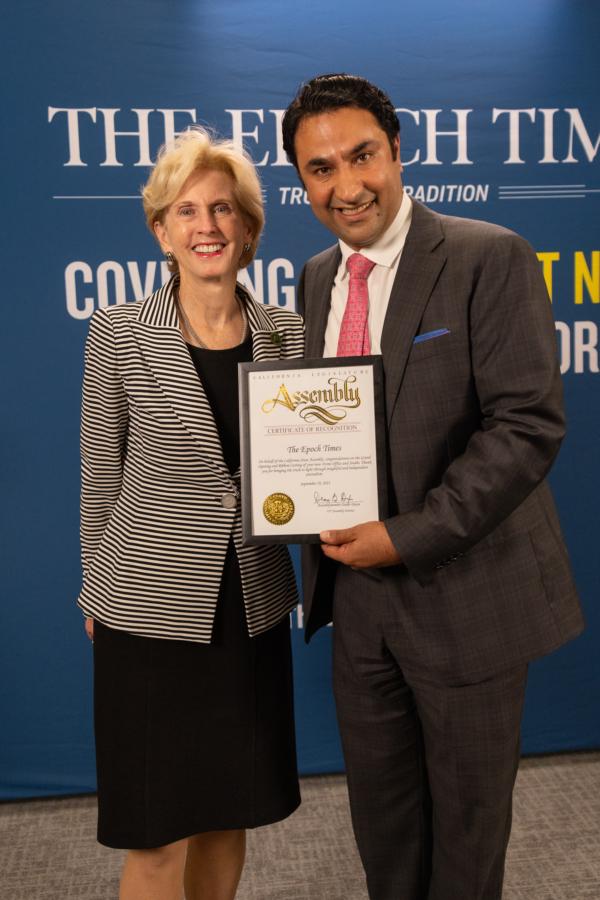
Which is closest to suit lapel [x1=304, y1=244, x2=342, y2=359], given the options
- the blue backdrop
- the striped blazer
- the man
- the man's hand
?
the man

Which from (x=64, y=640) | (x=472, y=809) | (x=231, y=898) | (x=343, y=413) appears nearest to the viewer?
(x=343, y=413)

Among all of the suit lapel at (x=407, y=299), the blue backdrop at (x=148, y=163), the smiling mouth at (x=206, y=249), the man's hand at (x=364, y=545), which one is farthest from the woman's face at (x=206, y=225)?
the blue backdrop at (x=148, y=163)

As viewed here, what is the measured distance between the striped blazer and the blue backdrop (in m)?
1.05

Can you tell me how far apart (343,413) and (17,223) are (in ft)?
4.98

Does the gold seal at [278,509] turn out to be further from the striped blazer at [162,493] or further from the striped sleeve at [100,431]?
the striped sleeve at [100,431]

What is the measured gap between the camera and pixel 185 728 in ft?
6.14

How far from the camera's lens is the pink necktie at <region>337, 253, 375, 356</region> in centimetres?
175

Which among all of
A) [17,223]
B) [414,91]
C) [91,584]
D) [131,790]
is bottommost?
[131,790]

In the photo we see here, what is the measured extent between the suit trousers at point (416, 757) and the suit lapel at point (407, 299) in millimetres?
407

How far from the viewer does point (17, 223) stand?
9.00 ft

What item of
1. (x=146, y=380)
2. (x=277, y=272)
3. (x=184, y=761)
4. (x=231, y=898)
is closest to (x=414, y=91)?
(x=277, y=272)

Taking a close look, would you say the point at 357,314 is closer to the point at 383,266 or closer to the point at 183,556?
the point at 383,266

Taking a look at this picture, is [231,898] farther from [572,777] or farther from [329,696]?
[572,777]

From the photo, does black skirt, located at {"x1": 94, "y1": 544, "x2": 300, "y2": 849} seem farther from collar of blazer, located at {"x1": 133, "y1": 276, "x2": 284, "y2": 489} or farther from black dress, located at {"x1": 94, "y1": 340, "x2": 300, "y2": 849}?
collar of blazer, located at {"x1": 133, "y1": 276, "x2": 284, "y2": 489}
